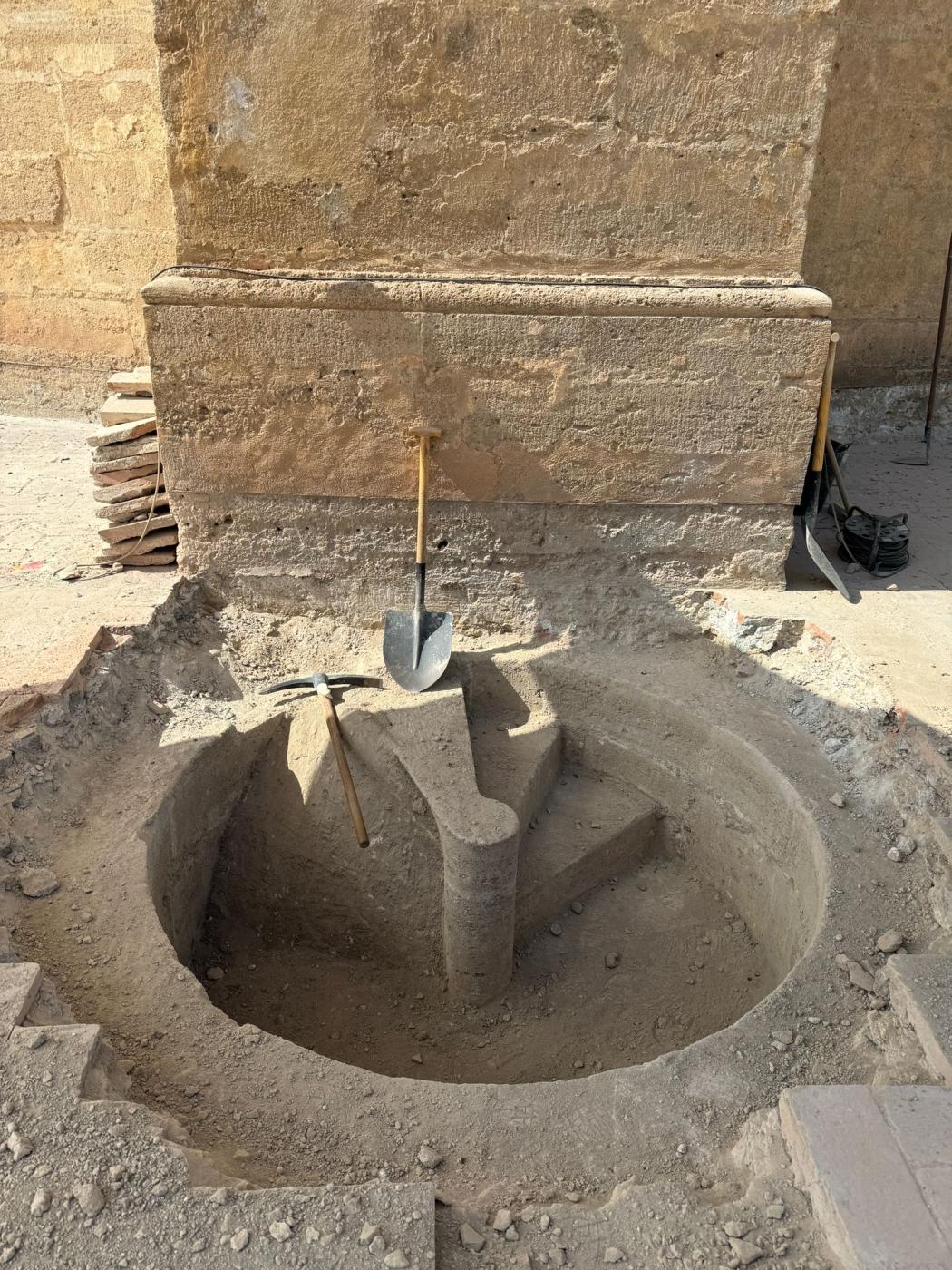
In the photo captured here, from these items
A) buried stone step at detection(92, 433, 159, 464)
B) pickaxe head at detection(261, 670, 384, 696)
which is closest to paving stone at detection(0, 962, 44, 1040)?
pickaxe head at detection(261, 670, 384, 696)

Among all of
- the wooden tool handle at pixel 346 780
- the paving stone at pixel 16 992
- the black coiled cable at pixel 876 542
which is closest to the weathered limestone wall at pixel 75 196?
the wooden tool handle at pixel 346 780

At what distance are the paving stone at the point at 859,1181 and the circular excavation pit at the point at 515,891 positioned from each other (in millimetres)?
1726

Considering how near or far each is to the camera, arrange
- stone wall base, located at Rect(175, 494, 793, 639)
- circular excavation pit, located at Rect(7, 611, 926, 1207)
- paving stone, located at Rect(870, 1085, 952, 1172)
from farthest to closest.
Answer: stone wall base, located at Rect(175, 494, 793, 639)
circular excavation pit, located at Rect(7, 611, 926, 1207)
paving stone, located at Rect(870, 1085, 952, 1172)

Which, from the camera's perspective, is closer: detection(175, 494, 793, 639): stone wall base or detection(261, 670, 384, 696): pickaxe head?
detection(261, 670, 384, 696): pickaxe head

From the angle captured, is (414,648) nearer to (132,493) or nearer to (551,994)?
(551,994)

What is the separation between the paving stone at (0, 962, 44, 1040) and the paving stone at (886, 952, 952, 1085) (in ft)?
8.45

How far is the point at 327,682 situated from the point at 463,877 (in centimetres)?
127

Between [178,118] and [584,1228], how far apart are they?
453 cm

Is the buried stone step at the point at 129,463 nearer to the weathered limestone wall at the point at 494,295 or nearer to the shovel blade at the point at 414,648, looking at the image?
the weathered limestone wall at the point at 494,295

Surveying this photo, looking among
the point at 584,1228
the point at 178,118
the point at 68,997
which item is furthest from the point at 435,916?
the point at 178,118

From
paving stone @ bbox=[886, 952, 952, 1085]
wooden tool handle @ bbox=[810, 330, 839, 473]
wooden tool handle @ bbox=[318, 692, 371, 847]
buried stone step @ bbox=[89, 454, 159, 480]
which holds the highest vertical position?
wooden tool handle @ bbox=[810, 330, 839, 473]

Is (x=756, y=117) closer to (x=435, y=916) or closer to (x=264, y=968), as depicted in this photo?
(x=435, y=916)

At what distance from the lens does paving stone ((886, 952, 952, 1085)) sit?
9.23 feet

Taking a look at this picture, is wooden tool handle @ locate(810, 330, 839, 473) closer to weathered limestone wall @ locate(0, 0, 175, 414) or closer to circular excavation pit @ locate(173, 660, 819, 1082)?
circular excavation pit @ locate(173, 660, 819, 1082)
